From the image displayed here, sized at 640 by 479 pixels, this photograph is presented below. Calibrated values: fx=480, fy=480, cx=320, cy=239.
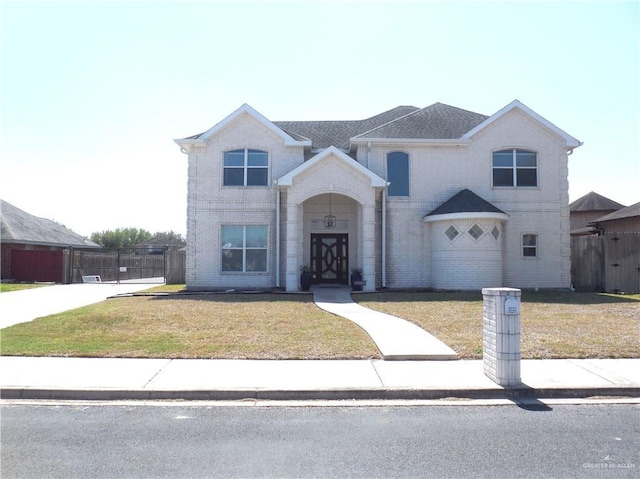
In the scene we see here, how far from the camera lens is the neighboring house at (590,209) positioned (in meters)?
38.3

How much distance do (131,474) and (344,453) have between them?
1.92 metres

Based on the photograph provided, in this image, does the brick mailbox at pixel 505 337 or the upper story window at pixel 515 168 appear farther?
the upper story window at pixel 515 168

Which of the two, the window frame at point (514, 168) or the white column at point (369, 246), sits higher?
the window frame at point (514, 168)

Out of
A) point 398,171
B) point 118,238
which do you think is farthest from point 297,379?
point 118,238

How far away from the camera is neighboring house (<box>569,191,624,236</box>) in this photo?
38275 millimetres

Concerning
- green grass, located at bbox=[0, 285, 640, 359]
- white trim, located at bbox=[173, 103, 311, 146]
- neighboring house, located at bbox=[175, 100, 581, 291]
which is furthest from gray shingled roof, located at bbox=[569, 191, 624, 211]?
white trim, located at bbox=[173, 103, 311, 146]

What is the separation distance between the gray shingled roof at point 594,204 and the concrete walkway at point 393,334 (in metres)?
31.4

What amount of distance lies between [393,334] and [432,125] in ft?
44.6

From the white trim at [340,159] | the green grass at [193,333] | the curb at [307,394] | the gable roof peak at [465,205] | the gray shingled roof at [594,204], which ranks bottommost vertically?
the curb at [307,394]

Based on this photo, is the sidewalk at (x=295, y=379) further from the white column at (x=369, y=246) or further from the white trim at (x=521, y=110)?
the white trim at (x=521, y=110)

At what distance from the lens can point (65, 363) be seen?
304 inches

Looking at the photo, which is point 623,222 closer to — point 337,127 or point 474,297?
point 474,297

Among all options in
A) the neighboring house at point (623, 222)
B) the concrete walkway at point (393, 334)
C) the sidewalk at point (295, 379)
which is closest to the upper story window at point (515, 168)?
the concrete walkway at point (393, 334)

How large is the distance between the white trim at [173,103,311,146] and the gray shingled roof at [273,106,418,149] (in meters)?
2.19
